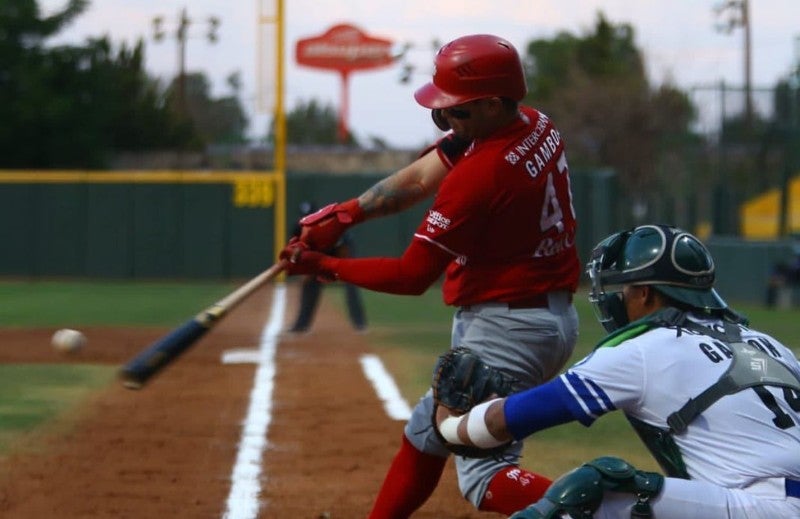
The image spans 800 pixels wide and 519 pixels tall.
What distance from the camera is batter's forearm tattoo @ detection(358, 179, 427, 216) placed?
5227mm

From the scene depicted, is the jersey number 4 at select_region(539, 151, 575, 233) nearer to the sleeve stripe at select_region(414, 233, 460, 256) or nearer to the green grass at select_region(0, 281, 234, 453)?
the sleeve stripe at select_region(414, 233, 460, 256)

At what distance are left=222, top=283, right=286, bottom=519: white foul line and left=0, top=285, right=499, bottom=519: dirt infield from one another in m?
0.05

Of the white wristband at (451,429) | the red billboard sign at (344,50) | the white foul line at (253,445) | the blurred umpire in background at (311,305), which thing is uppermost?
the red billboard sign at (344,50)

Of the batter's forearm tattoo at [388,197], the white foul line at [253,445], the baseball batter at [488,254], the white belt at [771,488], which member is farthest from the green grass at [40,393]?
the white belt at [771,488]

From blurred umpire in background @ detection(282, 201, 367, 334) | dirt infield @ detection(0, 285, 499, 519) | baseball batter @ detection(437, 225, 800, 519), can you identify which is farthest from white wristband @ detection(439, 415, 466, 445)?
blurred umpire in background @ detection(282, 201, 367, 334)

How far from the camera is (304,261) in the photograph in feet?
15.9

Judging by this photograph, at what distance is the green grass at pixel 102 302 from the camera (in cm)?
1839

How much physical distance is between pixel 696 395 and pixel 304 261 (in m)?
1.65

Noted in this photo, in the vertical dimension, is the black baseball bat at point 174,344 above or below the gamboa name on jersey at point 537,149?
below

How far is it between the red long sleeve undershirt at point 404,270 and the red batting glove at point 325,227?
0.25m

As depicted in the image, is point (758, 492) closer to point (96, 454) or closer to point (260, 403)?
point (96, 454)

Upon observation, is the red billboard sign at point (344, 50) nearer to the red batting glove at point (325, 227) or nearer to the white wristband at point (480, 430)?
the red batting glove at point (325, 227)

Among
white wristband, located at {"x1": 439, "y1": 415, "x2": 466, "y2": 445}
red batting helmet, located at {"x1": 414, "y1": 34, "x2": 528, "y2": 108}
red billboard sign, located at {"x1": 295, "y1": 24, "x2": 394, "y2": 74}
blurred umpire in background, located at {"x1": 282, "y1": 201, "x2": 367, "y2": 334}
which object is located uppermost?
red billboard sign, located at {"x1": 295, "y1": 24, "x2": 394, "y2": 74}

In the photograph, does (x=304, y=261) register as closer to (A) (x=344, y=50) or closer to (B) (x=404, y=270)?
(B) (x=404, y=270)
